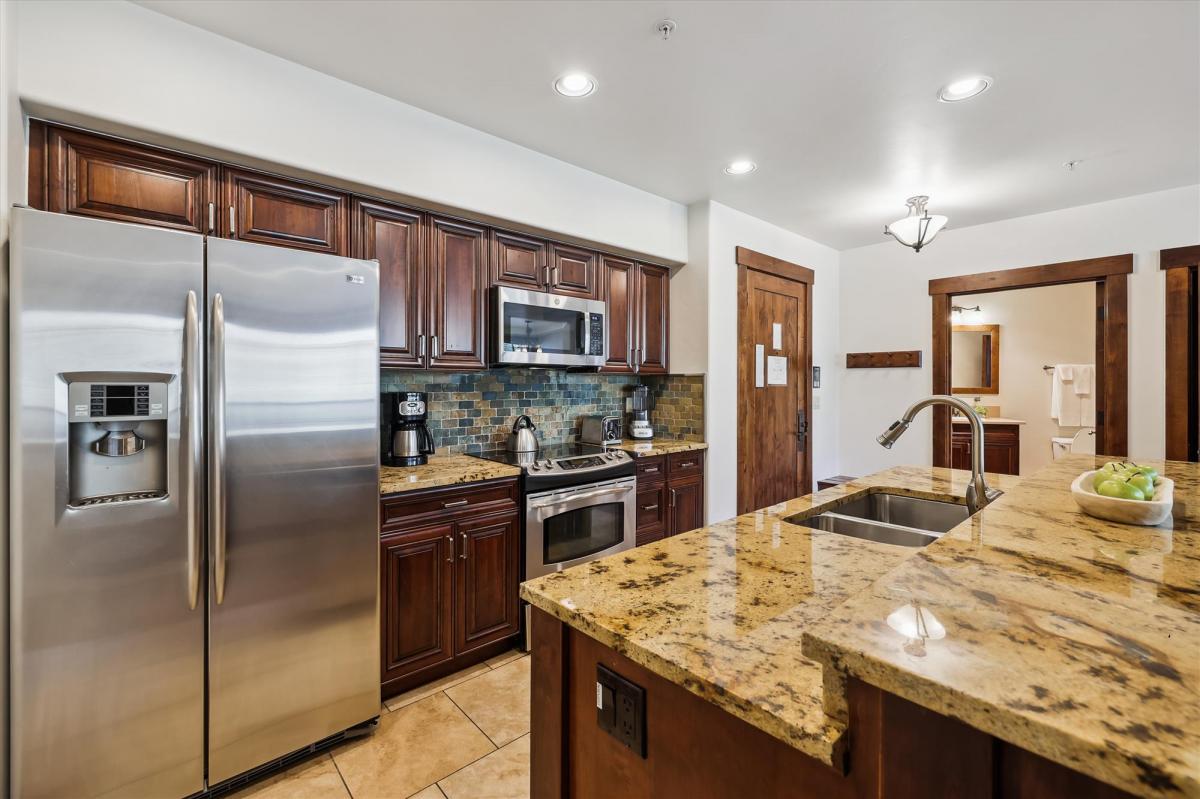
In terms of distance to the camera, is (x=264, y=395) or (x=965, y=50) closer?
(x=264, y=395)

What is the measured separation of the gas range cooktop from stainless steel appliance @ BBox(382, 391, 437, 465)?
38cm

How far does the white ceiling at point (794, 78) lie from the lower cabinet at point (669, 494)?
5.79 ft

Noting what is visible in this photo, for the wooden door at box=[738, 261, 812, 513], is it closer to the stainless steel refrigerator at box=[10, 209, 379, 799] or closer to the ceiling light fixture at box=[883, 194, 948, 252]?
the ceiling light fixture at box=[883, 194, 948, 252]

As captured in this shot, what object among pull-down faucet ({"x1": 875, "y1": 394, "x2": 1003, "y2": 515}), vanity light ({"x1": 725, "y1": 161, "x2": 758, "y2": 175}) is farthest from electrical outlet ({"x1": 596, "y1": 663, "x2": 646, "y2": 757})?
vanity light ({"x1": 725, "y1": 161, "x2": 758, "y2": 175})

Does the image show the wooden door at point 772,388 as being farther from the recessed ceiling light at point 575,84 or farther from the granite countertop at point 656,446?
the recessed ceiling light at point 575,84

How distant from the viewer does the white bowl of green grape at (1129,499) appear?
1.10 m

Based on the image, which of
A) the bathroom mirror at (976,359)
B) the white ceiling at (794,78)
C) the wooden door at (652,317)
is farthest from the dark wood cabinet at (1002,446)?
the wooden door at (652,317)

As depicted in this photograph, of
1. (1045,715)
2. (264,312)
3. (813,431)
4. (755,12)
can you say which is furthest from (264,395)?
(813,431)

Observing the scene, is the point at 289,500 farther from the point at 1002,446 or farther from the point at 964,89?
the point at 1002,446

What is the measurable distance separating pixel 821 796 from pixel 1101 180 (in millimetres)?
4243

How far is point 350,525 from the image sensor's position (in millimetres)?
1933

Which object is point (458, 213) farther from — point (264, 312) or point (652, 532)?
point (652, 532)

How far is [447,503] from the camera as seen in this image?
92.4 inches

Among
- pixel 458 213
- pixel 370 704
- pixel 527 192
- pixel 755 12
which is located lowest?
pixel 370 704
